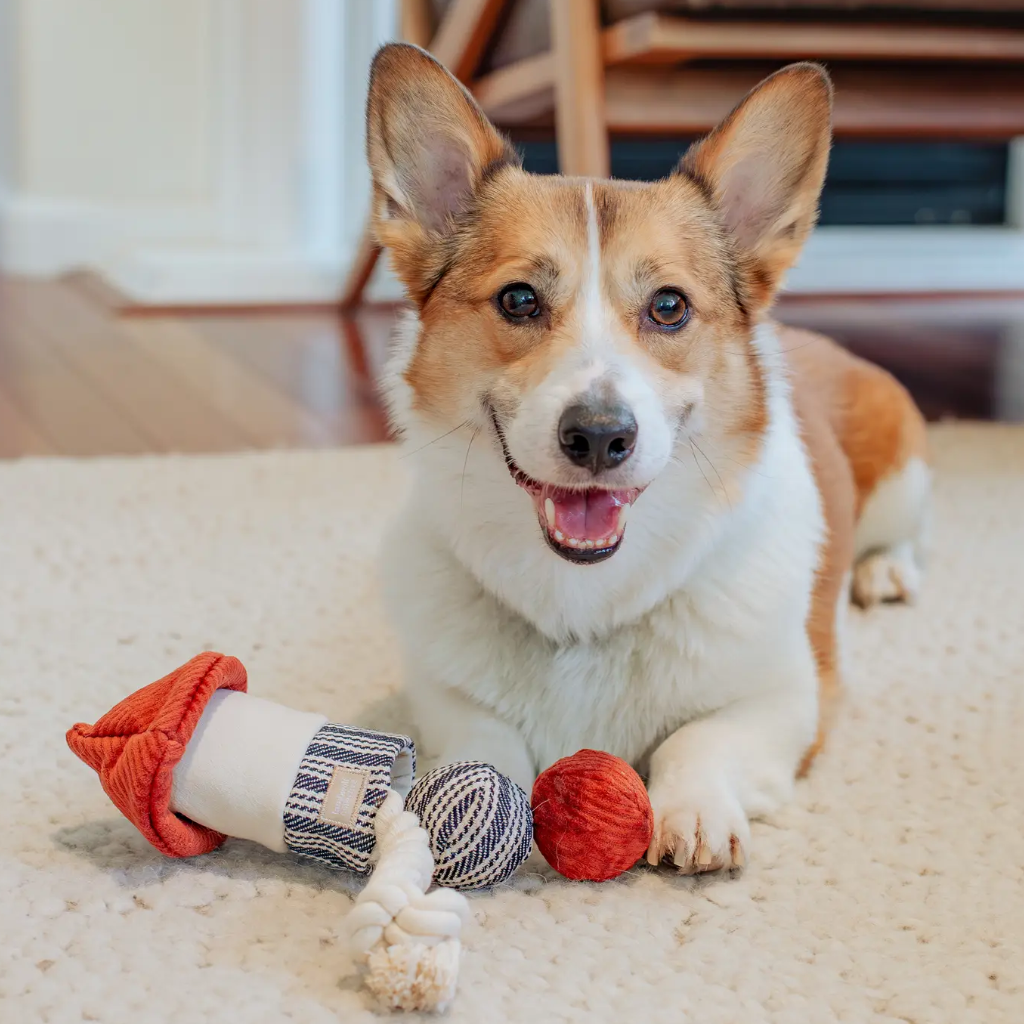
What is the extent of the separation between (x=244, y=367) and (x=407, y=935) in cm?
288

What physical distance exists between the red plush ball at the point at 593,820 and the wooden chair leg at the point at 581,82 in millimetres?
1666

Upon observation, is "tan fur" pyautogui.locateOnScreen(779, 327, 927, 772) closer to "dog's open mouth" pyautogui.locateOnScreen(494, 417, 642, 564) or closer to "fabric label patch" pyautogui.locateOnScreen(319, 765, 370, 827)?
"dog's open mouth" pyautogui.locateOnScreen(494, 417, 642, 564)

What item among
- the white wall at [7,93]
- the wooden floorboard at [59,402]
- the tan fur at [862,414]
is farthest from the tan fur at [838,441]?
the white wall at [7,93]

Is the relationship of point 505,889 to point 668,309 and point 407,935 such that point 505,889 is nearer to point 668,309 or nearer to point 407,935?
point 407,935

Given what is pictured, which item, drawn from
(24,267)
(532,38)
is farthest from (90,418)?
(24,267)

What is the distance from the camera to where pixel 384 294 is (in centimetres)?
521

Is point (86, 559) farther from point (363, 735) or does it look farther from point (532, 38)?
point (532, 38)

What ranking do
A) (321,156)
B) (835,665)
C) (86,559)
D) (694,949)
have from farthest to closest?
(321,156)
(86,559)
(835,665)
(694,949)

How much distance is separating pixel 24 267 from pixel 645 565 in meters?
4.78

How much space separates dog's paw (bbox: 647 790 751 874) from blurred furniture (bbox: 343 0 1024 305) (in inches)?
65.9

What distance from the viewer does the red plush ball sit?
1220 mm

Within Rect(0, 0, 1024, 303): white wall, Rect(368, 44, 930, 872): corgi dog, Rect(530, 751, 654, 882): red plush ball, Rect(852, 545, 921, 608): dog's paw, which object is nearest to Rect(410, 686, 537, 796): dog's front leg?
Rect(368, 44, 930, 872): corgi dog

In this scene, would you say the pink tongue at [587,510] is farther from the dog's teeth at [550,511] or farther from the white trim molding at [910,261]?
the white trim molding at [910,261]

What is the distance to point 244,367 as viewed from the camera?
3.74 m
